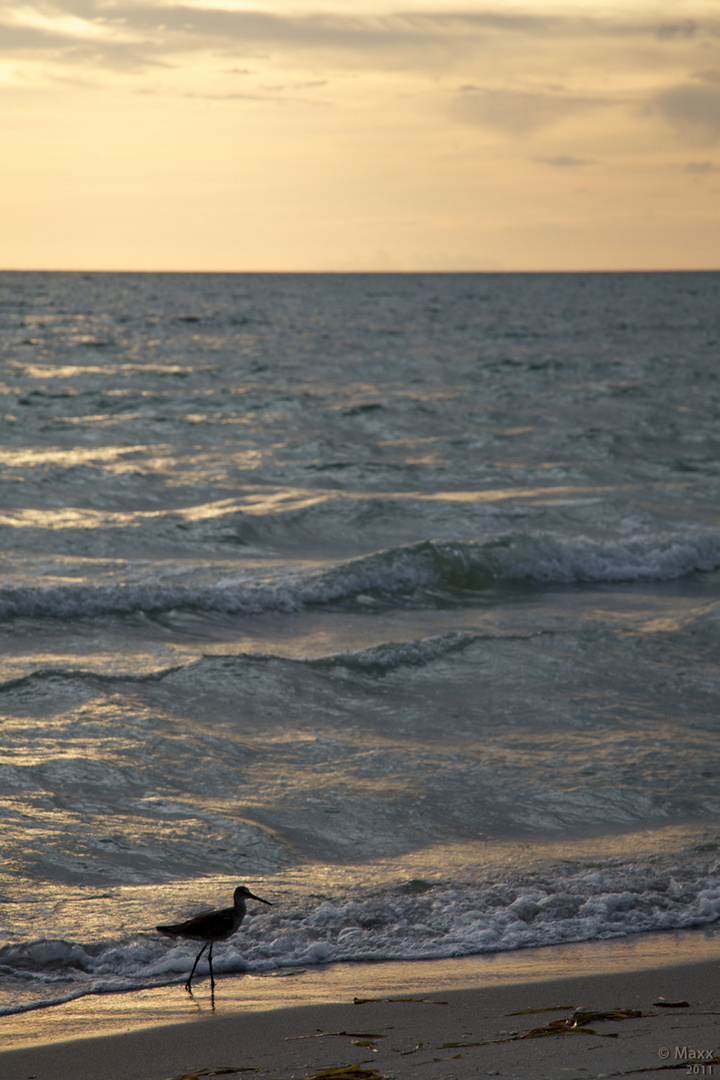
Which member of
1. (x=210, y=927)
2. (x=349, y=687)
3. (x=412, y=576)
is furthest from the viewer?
(x=412, y=576)

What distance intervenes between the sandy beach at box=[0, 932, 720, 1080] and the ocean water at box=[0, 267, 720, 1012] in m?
0.25

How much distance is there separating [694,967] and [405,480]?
13.5 m

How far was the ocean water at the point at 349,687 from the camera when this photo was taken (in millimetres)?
4848

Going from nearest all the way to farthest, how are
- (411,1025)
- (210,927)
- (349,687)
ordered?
(411,1025), (210,927), (349,687)

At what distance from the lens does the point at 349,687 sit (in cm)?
815

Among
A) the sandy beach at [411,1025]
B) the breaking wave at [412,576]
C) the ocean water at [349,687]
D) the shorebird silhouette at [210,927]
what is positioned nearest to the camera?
the sandy beach at [411,1025]

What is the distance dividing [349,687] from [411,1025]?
4549 millimetres

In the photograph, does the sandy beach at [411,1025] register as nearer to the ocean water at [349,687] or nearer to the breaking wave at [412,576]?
the ocean water at [349,687]

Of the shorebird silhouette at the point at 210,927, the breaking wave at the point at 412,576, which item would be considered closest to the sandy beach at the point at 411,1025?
the shorebird silhouette at the point at 210,927

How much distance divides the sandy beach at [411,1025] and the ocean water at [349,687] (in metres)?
0.25

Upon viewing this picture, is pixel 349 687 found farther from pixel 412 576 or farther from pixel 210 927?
pixel 210 927

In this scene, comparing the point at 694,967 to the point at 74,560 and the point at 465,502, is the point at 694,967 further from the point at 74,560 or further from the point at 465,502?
the point at 465,502

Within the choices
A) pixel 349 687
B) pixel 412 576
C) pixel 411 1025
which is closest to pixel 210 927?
pixel 411 1025

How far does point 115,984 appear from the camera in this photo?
4117 mm
